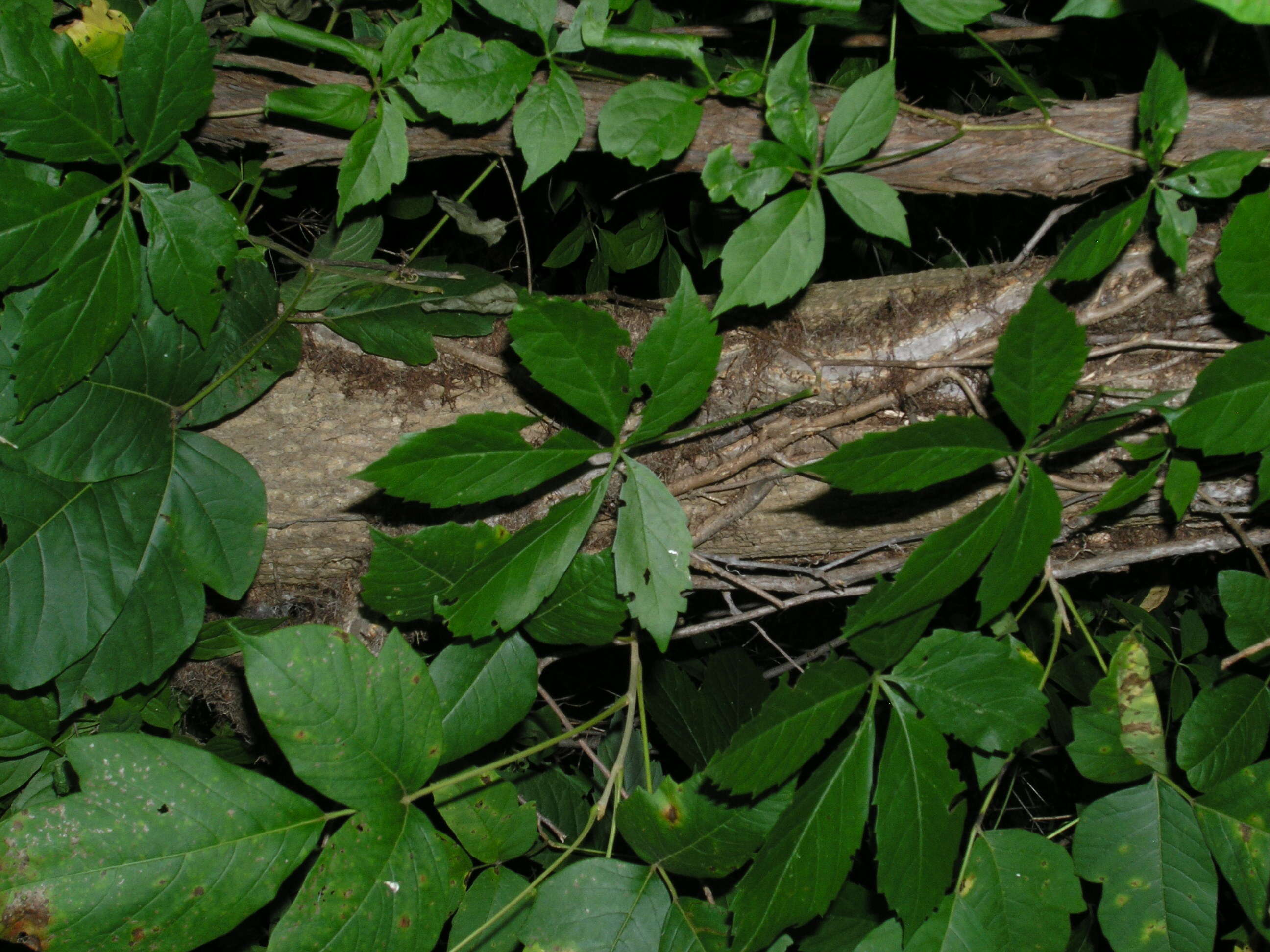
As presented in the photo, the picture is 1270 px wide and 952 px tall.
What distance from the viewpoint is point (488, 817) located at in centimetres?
141

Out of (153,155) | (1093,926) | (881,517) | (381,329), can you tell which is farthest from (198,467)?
(1093,926)

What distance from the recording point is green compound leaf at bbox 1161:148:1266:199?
3.60 feet

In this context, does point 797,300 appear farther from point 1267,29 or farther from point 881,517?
point 1267,29

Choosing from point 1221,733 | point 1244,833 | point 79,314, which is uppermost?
point 79,314

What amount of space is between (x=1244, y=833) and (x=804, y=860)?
76 cm

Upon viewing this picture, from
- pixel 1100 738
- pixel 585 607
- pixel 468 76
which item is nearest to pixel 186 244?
pixel 468 76

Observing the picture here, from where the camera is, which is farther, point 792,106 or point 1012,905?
point 1012,905

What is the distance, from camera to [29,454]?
4.02ft

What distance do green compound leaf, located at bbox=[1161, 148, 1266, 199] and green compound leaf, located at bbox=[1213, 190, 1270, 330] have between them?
0.01m

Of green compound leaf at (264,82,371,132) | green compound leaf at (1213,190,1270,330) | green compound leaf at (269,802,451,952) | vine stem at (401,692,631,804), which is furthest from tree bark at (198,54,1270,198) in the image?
green compound leaf at (269,802,451,952)

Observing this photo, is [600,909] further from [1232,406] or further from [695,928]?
[1232,406]

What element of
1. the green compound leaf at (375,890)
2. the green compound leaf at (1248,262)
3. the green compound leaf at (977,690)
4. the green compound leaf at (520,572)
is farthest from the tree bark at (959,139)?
the green compound leaf at (375,890)

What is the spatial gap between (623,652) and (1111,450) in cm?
138

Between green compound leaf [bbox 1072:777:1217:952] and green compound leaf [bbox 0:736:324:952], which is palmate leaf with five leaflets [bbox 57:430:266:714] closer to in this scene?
green compound leaf [bbox 0:736:324:952]
